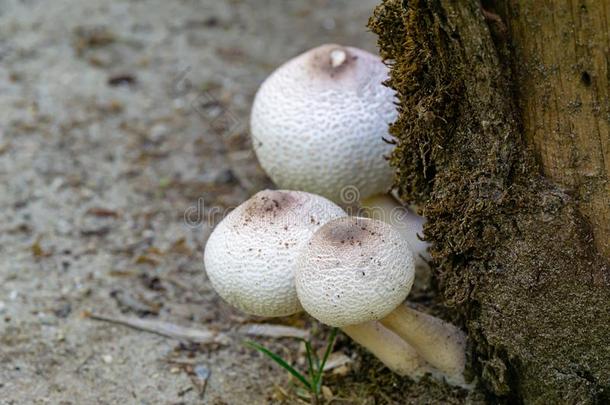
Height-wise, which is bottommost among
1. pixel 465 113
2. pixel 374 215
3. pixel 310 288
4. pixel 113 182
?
pixel 113 182

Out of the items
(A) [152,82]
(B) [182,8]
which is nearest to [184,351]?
(A) [152,82]

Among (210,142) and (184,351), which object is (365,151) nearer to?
(184,351)

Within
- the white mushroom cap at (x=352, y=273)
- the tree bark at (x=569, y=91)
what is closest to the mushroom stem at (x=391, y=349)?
the white mushroom cap at (x=352, y=273)

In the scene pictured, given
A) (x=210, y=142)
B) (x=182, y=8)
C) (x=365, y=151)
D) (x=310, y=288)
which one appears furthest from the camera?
(x=182, y=8)

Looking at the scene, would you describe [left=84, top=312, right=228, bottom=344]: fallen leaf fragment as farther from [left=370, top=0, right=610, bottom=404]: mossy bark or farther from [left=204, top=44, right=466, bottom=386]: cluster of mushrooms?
[left=370, top=0, right=610, bottom=404]: mossy bark

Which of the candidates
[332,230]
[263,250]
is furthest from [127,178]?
[332,230]

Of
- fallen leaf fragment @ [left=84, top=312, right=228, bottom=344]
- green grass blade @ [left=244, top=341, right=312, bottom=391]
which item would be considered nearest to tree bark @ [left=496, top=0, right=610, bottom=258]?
green grass blade @ [left=244, top=341, right=312, bottom=391]

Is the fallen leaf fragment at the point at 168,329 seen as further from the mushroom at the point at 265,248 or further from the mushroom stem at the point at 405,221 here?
the mushroom stem at the point at 405,221
